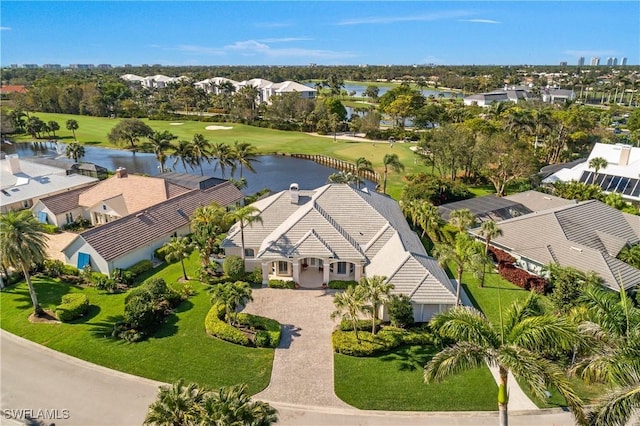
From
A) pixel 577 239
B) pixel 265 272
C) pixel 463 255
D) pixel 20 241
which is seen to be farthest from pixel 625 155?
pixel 20 241

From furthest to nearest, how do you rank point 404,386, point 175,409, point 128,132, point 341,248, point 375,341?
point 128,132 < point 341,248 < point 375,341 < point 404,386 < point 175,409

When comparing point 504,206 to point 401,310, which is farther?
point 504,206

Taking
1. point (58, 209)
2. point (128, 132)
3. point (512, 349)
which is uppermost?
point (128, 132)

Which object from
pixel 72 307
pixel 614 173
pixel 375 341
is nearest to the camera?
pixel 375 341

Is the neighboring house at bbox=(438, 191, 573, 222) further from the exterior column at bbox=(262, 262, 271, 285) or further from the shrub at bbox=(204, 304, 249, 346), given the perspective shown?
the shrub at bbox=(204, 304, 249, 346)

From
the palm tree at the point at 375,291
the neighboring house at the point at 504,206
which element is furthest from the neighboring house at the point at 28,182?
the neighboring house at the point at 504,206

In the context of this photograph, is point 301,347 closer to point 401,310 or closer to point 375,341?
point 375,341

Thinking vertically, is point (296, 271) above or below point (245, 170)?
above

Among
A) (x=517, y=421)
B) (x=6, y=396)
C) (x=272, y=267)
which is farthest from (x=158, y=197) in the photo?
(x=517, y=421)
